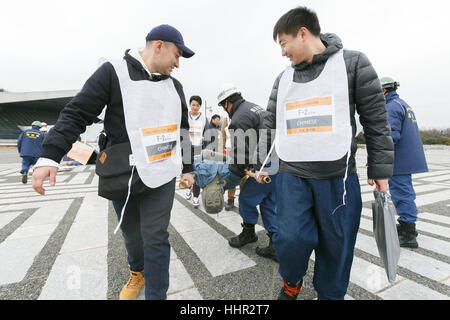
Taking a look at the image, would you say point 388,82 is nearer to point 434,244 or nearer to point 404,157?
point 404,157

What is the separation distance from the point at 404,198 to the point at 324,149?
207 cm

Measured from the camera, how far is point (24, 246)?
2482mm

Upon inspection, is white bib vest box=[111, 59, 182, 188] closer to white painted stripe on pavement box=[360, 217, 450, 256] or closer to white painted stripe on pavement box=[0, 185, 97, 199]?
white painted stripe on pavement box=[360, 217, 450, 256]

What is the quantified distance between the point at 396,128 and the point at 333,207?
6.32 ft

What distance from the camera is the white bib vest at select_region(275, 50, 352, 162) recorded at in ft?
4.33

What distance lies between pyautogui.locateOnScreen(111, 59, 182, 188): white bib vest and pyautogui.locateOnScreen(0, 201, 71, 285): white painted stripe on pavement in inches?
65.9

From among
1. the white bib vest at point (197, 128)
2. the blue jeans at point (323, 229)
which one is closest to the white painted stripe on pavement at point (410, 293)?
the blue jeans at point (323, 229)

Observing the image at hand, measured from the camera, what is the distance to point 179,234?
2.84 meters

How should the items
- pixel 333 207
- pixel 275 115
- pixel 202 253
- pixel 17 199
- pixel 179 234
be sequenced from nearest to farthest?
1. pixel 333 207
2. pixel 275 115
3. pixel 202 253
4. pixel 179 234
5. pixel 17 199

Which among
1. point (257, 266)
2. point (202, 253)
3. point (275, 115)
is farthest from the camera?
point (202, 253)

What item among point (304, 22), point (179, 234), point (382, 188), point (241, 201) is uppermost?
point (304, 22)
